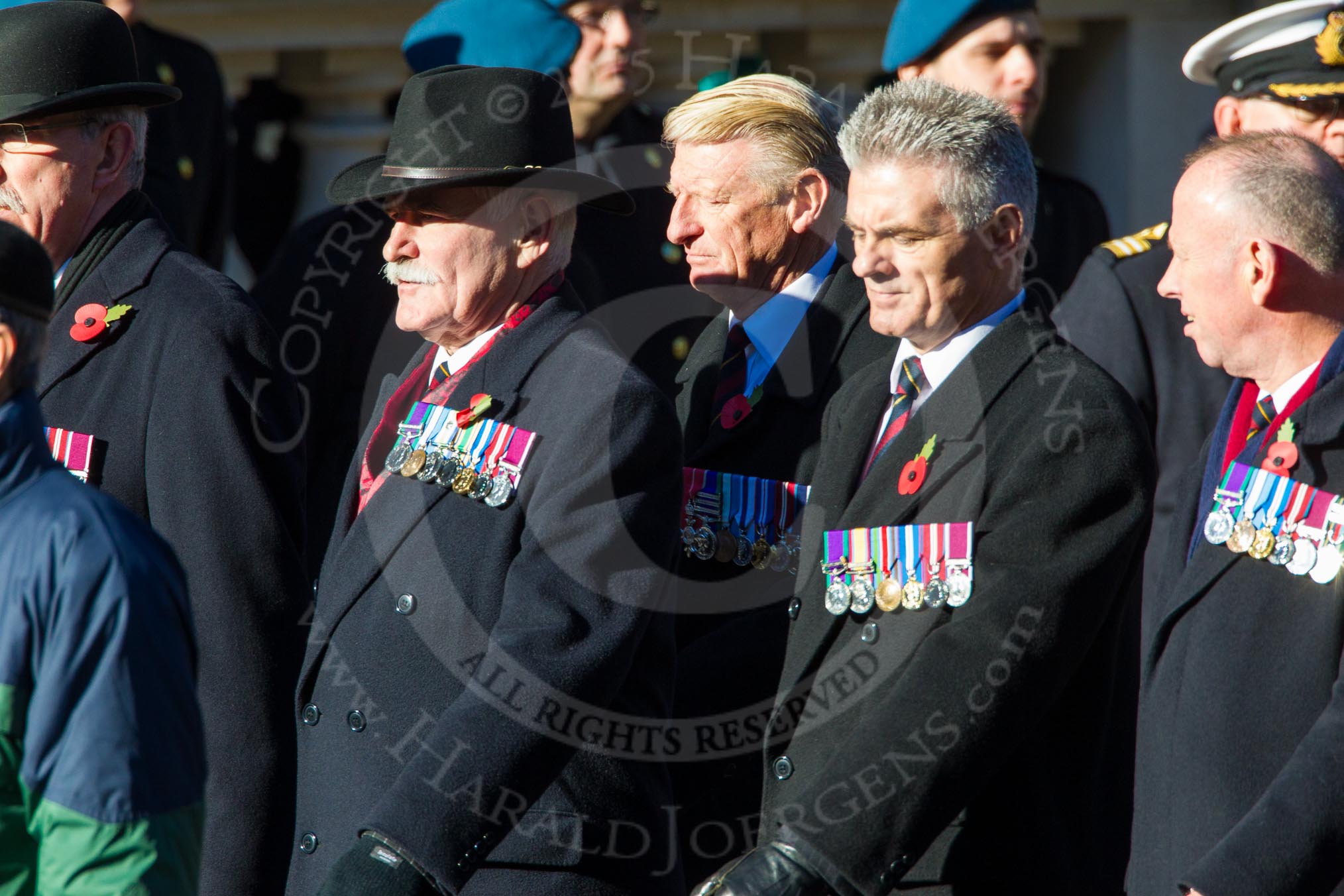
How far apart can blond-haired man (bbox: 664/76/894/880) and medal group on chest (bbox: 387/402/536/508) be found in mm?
642

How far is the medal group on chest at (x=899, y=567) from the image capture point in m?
2.86

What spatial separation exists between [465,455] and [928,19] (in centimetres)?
230

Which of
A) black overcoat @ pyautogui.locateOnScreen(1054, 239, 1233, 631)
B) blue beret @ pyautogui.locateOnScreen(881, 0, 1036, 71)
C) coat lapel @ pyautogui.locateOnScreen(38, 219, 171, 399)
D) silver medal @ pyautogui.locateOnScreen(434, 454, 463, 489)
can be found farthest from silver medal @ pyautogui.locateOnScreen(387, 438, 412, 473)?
blue beret @ pyautogui.locateOnScreen(881, 0, 1036, 71)

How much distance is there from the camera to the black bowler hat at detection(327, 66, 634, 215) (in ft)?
10.1

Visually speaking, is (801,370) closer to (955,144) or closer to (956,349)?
(956,349)

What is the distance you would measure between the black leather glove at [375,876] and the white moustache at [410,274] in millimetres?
925

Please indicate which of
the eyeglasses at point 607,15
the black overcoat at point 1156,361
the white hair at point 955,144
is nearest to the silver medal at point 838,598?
the white hair at point 955,144

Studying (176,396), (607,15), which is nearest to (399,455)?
(176,396)

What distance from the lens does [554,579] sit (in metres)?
2.78

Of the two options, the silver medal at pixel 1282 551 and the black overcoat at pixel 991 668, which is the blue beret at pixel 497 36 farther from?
the silver medal at pixel 1282 551

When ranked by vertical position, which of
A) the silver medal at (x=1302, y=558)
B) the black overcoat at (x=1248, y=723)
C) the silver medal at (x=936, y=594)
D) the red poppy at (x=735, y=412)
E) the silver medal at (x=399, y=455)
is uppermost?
the silver medal at (x=399, y=455)

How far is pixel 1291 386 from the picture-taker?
118 inches

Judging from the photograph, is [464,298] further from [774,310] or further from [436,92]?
[774,310]

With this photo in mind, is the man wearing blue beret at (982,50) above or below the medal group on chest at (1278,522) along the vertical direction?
above
